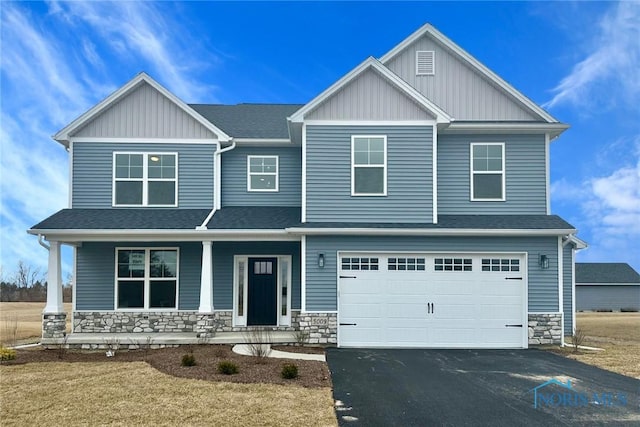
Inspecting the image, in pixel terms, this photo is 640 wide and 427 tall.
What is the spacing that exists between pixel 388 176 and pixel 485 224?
2.75 meters

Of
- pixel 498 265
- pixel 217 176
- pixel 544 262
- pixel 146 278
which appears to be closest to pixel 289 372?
pixel 498 265

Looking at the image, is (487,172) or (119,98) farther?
(119,98)

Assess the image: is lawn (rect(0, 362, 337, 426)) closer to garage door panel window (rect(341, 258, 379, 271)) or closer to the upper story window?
garage door panel window (rect(341, 258, 379, 271))

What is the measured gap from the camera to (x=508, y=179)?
13445 mm

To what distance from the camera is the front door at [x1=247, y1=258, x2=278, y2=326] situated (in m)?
14.2

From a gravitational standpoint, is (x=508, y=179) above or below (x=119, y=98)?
below

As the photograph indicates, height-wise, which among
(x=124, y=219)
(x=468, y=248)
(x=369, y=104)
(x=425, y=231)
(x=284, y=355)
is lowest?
(x=284, y=355)

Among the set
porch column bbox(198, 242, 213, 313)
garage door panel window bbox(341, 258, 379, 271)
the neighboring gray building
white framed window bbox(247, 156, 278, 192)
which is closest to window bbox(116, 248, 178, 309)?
porch column bbox(198, 242, 213, 313)

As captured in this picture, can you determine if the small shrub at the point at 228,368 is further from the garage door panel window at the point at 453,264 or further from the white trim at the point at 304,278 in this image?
the garage door panel window at the point at 453,264

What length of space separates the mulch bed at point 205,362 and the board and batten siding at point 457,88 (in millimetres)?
8492

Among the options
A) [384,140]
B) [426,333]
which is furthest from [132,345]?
[384,140]

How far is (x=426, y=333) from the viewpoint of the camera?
12305mm

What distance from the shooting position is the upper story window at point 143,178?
14.0m

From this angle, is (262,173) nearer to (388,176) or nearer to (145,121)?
(145,121)
